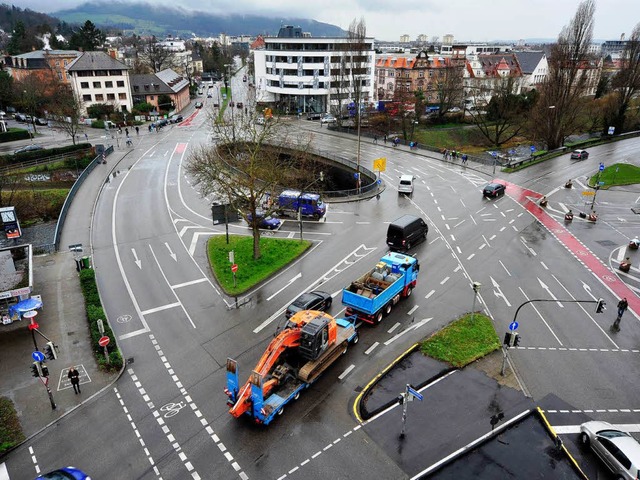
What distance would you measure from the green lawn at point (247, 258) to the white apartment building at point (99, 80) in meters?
75.6

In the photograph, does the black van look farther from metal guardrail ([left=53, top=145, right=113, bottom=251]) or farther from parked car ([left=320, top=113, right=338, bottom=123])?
parked car ([left=320, top=113, right=338, bottom=123])

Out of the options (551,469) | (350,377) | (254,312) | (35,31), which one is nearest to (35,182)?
(254,312)

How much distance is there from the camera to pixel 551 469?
18078 mm

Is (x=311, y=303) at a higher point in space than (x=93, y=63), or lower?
lower

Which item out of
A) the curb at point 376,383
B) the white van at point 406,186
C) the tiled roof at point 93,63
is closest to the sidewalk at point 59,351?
the curb at point 376,383

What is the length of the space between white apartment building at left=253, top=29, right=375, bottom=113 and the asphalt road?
206ft

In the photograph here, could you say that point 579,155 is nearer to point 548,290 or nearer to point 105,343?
point 548,290

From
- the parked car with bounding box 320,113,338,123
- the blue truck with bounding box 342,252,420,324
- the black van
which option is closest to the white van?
the black van

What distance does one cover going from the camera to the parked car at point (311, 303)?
2733cm

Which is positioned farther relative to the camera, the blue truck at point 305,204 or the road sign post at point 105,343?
the blue truck at point 305,204

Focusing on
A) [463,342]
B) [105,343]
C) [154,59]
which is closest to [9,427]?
[105,343]

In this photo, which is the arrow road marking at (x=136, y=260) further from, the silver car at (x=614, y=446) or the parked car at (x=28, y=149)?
the parked car at (x=28, y=149)

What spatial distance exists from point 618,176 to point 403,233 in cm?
4230

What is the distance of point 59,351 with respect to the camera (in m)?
25.6
